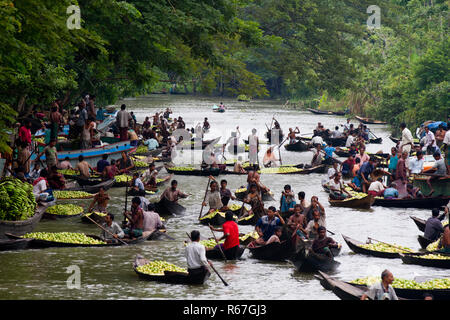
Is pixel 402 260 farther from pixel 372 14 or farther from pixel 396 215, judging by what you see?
pixel 372 14

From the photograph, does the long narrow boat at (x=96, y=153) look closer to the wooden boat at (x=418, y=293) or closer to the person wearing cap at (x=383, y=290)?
the wooden boat at (x=418, y=293)

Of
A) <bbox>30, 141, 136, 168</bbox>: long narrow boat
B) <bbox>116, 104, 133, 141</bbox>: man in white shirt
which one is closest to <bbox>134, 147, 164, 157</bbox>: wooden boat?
<bbox>116, 104, 133, 141</bbox>: man in white shirt

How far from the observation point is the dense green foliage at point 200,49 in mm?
16880

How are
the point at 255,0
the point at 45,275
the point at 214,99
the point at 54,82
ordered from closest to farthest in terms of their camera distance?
the point at 45,275 → the point at 54,82 → the point at 255,0 → the point at 214,99

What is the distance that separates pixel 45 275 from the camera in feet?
55.8

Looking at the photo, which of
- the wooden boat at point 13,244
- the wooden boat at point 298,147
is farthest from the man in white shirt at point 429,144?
the wooden boat at point 13,244

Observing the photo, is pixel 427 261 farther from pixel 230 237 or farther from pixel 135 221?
pixel 135 221

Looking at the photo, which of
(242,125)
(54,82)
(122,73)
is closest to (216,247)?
(54,82)

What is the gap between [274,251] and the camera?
18.6 meters

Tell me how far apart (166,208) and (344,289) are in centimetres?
1151

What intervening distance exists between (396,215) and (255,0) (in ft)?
37.1

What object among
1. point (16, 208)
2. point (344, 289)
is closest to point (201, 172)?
point (16, 208)

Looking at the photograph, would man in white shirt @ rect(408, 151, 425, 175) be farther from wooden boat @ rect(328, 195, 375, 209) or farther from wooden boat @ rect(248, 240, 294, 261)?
wooden boat @ rect(248, 240, 294, 261)

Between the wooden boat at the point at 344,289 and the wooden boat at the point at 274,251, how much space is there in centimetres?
379
